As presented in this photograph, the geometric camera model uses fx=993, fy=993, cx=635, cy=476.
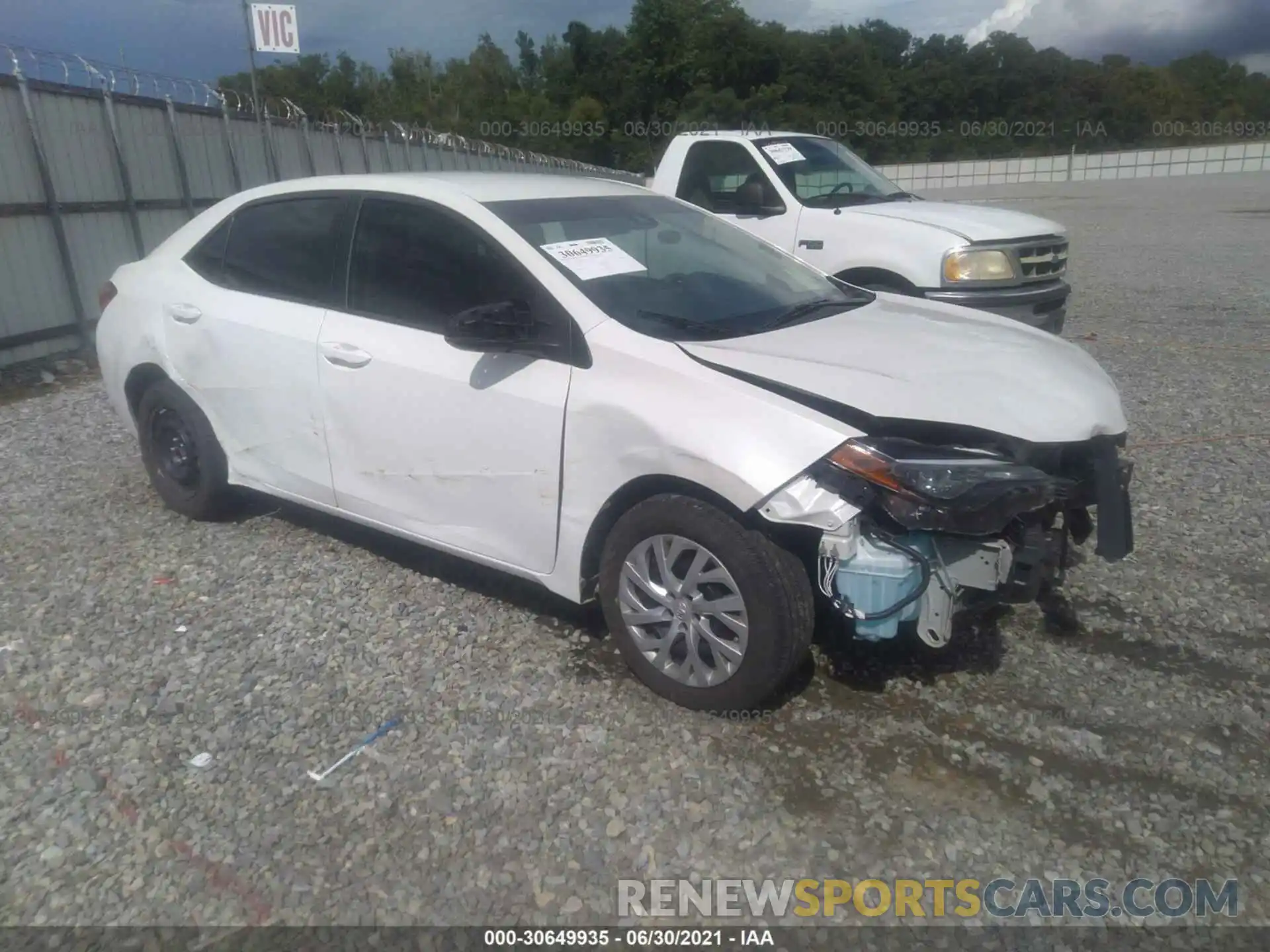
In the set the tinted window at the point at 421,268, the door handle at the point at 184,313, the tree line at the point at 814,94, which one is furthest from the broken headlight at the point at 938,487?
the tree line at the point at 814,94

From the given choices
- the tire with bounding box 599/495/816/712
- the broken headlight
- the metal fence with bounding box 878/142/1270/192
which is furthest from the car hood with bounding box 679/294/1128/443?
the metal fence with bounding box 878/142/1270/192

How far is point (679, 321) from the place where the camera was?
3.64 m

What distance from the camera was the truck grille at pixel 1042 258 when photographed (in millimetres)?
7172

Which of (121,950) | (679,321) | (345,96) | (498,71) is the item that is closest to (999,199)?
(679,321)

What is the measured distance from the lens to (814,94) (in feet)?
194

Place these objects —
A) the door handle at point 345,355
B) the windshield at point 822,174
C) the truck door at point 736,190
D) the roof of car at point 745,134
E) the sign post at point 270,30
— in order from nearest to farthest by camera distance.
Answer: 1. the door handle at point 345,355
2. the truck door at point 736,190
3. the windshield at point 822,174
4. the roof of car at point 745,134
5. the sign post at point 270,30

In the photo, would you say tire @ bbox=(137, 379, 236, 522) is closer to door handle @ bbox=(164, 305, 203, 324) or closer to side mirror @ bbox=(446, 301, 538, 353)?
door handle @ bbox=(164, 305, 203, 324)

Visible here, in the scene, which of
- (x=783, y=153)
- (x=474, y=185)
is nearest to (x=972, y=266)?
(x=783, y=153)

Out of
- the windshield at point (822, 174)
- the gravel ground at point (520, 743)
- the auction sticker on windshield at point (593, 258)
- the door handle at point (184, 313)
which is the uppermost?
the auction sticker on windshield at point (593, 258)

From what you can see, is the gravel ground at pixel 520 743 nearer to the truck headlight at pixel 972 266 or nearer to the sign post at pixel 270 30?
the truck headlight at pixel 972 266

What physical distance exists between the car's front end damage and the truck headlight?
384 cm

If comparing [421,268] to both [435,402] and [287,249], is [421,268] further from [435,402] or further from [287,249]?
[287,249]

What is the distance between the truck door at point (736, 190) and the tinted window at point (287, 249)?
Result: 3898 millimetres

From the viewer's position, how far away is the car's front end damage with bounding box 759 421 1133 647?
2.96m
